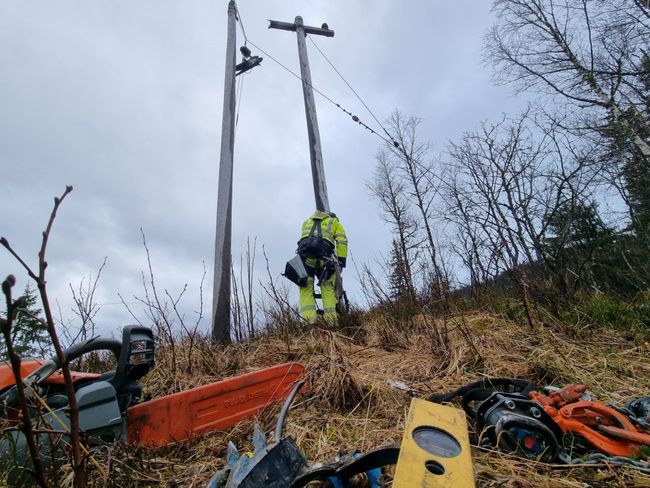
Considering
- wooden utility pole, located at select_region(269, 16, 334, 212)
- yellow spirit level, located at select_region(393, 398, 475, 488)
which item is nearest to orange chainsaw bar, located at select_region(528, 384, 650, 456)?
yellow spirit level, located at select_region(393, 398, 475, 488)

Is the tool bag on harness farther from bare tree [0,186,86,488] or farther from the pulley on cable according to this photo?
bare tree [0,186,86,488]

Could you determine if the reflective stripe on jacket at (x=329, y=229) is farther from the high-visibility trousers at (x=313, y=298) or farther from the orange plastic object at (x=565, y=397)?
the orange plastic object at (x=565, y=397)

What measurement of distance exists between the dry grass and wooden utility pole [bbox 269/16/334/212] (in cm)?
316

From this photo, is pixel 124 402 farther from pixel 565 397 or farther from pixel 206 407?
Answer: pixel 565 397

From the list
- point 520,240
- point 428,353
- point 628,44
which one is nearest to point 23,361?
point 428,353

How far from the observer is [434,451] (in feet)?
3.40

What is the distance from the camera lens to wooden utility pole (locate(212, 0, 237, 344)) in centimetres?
462

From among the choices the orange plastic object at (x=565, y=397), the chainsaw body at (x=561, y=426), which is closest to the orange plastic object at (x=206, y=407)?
the chainsaw body at (x=561, y=426)

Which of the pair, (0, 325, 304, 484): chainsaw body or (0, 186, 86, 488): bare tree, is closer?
(0, 186, 86, 488): bare tree

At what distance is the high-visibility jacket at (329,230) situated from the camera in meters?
Answer: 5.86

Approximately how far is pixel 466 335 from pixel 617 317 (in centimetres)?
202

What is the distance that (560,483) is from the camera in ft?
4.03

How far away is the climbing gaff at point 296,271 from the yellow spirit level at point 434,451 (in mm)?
4313

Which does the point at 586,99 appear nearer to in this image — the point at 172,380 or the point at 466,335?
the point at 466,335
